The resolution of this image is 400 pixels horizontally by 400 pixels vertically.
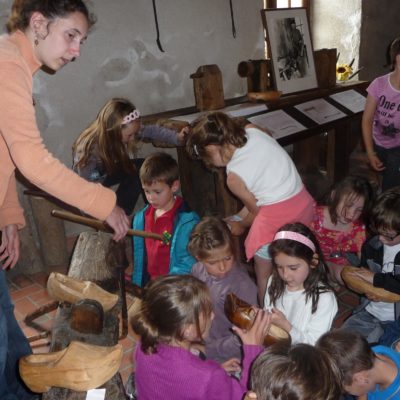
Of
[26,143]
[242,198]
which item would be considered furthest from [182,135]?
[26,143]

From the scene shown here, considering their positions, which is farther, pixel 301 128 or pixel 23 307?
pixel 301 128

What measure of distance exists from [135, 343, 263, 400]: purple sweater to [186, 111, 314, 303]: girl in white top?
1184 millimetres

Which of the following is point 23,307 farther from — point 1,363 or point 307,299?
point 307,299

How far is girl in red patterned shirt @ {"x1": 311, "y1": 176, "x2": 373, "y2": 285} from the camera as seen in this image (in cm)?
297

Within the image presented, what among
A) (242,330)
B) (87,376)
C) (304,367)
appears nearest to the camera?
(304,367)

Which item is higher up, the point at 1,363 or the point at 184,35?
the point at 184,35

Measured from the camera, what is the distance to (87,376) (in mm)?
1677

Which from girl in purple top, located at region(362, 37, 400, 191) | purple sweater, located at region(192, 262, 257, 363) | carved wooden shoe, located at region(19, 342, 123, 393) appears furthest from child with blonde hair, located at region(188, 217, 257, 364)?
girl in purple top, located at region(362, 37, 400, 191)

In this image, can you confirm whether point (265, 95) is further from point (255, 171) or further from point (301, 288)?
point (301, 288)

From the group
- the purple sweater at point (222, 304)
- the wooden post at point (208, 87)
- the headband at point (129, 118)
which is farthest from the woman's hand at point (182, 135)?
the purple sweater at point (222, 304)

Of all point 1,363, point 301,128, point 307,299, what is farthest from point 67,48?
point 301,128

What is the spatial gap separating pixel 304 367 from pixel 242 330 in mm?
500

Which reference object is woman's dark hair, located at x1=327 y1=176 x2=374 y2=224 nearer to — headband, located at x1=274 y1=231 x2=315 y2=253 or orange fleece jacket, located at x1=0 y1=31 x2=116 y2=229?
headband, located at x1=274 y1=231 x2=315 y2=253

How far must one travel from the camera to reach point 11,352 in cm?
211
